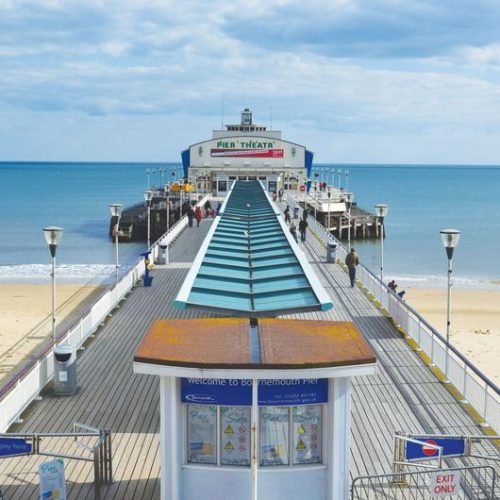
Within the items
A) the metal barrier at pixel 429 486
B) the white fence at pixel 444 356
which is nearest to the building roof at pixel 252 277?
the metal barrier at pixel 429 486

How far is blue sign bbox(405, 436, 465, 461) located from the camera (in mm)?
9797

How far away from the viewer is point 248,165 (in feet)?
216

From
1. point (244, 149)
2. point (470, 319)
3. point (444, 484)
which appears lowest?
point (470, 319)

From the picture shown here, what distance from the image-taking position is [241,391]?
8.21 metres

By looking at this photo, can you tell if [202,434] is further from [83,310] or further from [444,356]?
[83,310]

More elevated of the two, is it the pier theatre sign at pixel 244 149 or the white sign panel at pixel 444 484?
the pier theatre sign at pixel 244 149

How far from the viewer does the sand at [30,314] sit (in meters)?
24.4

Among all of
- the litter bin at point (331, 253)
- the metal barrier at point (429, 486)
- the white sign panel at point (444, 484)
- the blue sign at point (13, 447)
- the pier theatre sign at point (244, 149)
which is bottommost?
the metal barrier at point (429, 486)

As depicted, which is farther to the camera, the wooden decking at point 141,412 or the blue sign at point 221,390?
the wooden decking at point 141,412

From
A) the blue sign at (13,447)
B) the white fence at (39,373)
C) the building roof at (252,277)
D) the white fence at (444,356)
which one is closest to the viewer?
the blue sign at (13,447)

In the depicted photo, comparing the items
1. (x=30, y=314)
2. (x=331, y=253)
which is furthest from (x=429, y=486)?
(x=30, y=314)

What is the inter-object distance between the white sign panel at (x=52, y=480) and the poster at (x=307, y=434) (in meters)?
2.87

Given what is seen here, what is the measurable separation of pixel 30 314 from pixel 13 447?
22.5 meters

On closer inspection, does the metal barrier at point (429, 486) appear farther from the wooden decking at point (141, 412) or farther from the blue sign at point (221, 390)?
the blue sign at point (221, 390)
